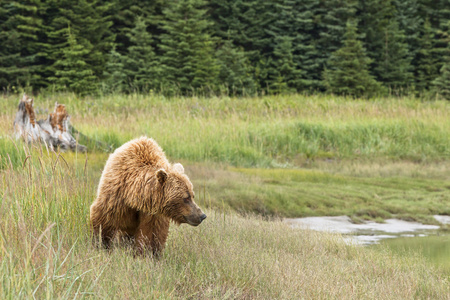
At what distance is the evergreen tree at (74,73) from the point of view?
30.0m

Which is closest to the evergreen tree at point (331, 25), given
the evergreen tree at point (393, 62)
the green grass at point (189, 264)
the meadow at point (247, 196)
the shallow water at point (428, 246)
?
the evergreen tree at point (393, 62)

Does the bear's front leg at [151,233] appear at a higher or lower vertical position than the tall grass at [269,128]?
higher

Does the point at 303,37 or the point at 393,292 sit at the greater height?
the point at 303,37

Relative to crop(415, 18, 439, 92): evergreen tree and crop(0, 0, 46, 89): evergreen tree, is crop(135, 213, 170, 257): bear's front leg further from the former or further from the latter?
crop(415, 18, 439, 92): evergreen tree

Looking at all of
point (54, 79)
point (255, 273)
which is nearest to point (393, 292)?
point (255, 273)

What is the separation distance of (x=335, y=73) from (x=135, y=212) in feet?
106

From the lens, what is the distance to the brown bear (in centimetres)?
427

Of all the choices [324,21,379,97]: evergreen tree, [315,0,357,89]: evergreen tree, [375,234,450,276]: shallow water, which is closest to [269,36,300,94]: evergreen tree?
[315,0,357,89]: evergreen tree

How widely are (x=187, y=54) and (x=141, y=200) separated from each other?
97.4ft

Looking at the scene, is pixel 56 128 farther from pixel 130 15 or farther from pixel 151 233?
pixel 130 15

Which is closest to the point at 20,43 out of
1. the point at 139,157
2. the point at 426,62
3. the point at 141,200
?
the point at 426,62

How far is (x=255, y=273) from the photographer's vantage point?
4492 millimetres

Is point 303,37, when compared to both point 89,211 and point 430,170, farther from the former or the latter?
point 89,211

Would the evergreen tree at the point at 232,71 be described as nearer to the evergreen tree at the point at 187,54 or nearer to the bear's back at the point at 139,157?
the evergreen tree at the point at 187,54
